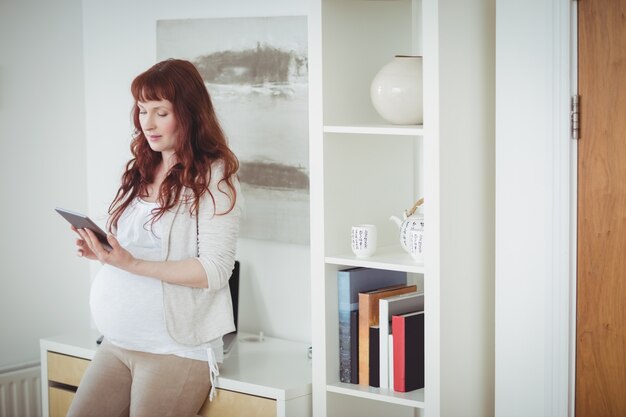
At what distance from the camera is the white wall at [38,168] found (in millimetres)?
3371

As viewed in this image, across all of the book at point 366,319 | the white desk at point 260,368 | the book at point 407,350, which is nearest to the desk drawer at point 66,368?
the white desk at point 260,368

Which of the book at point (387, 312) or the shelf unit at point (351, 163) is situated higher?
the shelf unit at point (351, 163)

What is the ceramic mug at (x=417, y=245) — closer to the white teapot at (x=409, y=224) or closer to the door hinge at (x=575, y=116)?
the white teapot at (x=409, y=224)

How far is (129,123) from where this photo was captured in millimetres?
3418

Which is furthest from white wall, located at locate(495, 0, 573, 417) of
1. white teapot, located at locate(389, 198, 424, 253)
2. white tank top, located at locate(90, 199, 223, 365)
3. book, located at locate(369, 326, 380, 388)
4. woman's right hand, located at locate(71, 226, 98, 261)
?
woman's right hand, located at locate(71, 226, 98, 261)

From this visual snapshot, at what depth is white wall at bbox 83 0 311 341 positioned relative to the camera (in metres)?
3.03

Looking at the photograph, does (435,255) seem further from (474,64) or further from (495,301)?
(474,64)

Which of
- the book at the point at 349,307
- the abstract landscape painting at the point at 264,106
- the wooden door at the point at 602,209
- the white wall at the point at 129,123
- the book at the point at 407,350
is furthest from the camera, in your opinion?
the white wall at the point at 129,123

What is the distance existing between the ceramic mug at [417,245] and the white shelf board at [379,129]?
26 cm

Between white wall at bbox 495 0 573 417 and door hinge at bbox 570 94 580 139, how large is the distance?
2 centimetres

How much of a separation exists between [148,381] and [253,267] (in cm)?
75

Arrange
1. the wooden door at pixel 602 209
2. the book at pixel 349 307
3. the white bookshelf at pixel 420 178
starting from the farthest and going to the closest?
the book at pixel 349 307, the white bookshelf at pixel 420 178, the wooden door at pixel 602 209

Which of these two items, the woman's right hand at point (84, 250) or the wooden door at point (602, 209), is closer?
the wooden door at point (602, 209)

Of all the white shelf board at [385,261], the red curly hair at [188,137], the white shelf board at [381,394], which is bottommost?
the white shelf board at [381,394]
